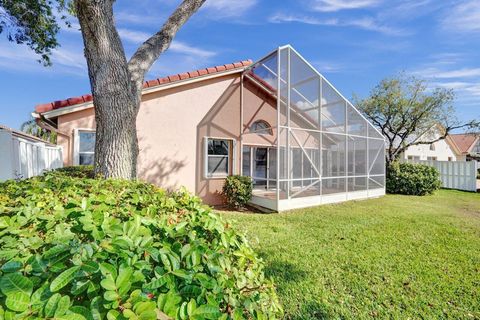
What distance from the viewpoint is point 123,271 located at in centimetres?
95

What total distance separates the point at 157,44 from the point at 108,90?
5.36 ft

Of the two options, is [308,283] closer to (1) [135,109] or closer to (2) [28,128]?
(1) [135,109]

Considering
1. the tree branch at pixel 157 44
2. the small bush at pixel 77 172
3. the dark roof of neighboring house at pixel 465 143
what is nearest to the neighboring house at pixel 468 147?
the dark roof of neighboring house at pixel 465 143

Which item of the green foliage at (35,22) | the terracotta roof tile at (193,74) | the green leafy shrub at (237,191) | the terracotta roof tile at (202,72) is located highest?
the green foliage at (35,22)

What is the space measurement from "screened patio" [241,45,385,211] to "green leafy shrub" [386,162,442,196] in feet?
7.45

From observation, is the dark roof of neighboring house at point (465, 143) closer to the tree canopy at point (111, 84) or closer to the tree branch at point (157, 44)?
the tree branch at point (157, 44)

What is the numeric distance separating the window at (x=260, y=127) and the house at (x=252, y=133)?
0.16 ft

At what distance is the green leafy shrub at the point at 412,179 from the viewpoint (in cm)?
1350

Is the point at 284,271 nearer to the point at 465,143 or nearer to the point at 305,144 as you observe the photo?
the point at 305,144

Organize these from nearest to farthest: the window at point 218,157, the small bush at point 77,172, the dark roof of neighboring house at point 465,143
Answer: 1. the small bush at point 77,172
2. the window at point 218,157
3. the dark roof of neighboring house at point 465,143

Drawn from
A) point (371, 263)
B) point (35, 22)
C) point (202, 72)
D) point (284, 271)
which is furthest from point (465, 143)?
point (35, 22)

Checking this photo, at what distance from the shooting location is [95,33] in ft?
13.7

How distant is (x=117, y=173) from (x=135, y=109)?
50.2 inches

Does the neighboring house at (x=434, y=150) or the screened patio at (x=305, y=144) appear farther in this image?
the neighboring house at (x=434, y=150)
